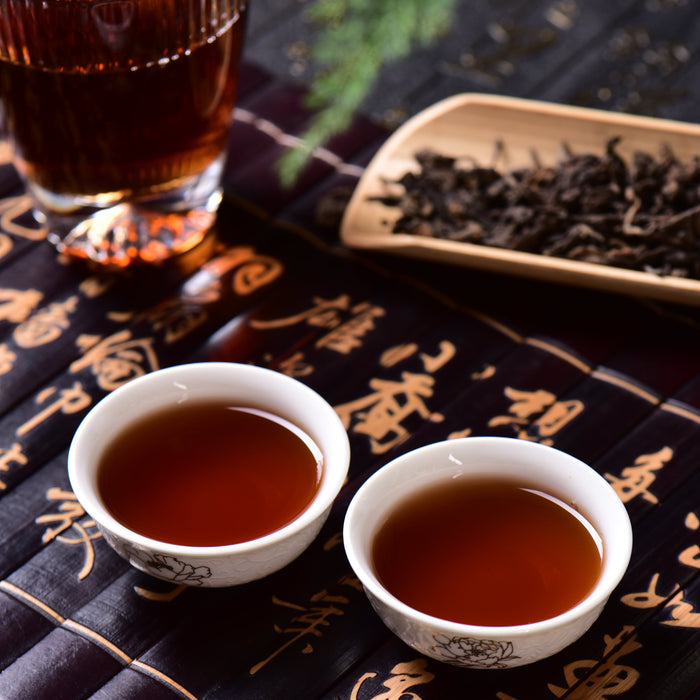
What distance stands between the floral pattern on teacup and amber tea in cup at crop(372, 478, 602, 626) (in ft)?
0.11

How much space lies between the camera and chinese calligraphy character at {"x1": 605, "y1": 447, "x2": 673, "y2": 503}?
120cm

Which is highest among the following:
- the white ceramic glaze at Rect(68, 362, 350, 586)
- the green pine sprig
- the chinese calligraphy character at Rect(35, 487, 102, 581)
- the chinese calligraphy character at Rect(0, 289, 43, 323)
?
the green pine sprig

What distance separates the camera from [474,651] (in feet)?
3.12

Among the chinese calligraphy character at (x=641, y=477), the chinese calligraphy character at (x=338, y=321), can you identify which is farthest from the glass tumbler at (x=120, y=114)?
the chinese calligraphy character at (x=641, y=477)

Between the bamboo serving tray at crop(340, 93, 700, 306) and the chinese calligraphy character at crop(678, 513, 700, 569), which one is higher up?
the bamboo serving tray at crop(340, 93, 700, 306)

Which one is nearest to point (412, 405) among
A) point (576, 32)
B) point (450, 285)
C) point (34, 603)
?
point (450, 285)

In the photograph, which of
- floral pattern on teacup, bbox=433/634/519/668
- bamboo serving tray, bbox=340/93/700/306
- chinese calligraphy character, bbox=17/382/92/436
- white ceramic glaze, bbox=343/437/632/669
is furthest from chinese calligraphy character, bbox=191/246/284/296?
floral pattern on teacup, bbox=433/634/519/668

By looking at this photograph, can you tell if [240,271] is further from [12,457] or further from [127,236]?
[12,457]

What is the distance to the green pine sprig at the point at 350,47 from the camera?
1582 mm

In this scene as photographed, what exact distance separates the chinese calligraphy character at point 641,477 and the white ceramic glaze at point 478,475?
0.16 meters

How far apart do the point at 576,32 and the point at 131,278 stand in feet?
3.38

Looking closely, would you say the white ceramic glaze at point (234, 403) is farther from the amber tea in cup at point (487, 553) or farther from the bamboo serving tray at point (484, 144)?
the bamboo serving tray at point (484, 144)

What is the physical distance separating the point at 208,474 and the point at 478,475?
289 millimetres

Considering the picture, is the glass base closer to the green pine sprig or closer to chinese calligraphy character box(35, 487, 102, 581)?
the green pine sprig
